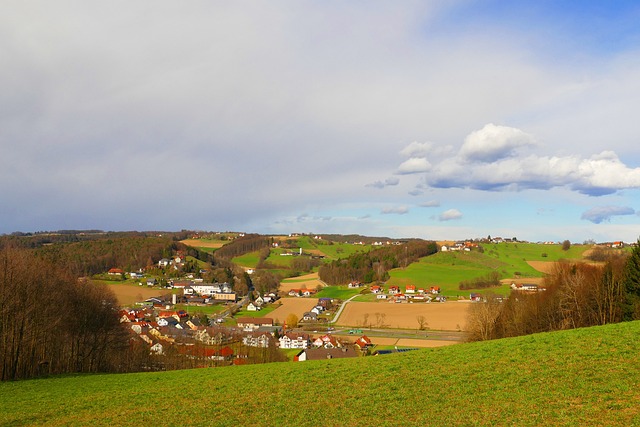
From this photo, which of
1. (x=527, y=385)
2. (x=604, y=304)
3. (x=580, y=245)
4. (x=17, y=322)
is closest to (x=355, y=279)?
(x=580, y=245)

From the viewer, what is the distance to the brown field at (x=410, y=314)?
92875 millimetres

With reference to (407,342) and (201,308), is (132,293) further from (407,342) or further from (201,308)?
(407,342)

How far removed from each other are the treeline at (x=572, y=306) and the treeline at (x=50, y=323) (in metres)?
38.2

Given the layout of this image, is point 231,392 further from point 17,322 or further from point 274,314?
point 274,314

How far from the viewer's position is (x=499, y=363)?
740 inches

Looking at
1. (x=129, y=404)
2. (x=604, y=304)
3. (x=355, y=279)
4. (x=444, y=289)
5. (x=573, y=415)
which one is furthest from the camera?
(x=355, y=279)

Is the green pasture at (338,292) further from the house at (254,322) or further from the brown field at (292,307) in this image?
the house at (254,322)

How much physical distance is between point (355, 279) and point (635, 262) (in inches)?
5354

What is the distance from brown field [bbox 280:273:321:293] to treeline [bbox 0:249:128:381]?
115412 millimetres

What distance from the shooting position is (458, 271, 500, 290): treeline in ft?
438

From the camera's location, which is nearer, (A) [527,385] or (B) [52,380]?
(A) [527,385]

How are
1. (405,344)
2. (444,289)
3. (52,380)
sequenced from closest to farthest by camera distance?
(52,380) < (405,344) < (444,289)

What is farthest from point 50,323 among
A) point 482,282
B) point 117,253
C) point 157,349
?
point 117,253

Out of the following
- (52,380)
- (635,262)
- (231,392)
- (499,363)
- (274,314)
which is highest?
(635,262)
